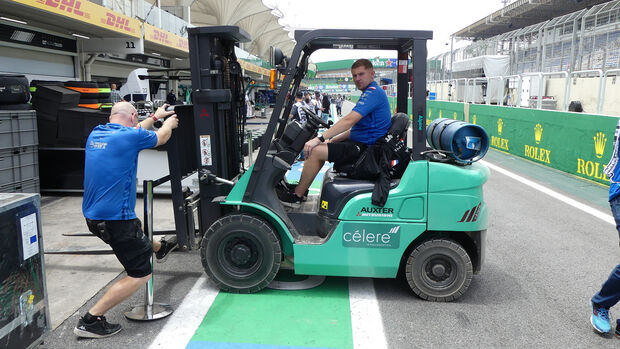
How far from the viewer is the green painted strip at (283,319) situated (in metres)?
3.72

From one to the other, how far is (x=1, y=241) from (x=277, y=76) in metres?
2.59

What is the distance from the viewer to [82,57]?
54.0ft

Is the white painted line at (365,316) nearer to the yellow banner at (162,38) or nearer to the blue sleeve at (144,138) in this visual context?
the blue sleeve at (144,138)

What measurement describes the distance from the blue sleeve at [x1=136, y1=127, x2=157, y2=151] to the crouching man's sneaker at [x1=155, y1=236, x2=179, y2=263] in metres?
1.33

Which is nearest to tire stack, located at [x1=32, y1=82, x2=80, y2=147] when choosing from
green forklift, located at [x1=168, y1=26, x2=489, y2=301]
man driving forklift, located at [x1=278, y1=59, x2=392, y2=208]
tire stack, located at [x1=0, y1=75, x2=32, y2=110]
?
tire stack, located at [x1=0, y1=75, x2=32, y2=110]

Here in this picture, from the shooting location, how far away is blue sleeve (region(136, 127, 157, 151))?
3.71 m

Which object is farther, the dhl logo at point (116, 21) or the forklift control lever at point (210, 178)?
the dhl logo at point (116, 21)

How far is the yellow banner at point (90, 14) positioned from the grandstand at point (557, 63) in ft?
39.5

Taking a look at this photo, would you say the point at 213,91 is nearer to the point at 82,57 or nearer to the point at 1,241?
the point at 1,241

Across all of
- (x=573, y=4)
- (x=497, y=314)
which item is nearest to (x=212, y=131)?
(x=497, y=314)

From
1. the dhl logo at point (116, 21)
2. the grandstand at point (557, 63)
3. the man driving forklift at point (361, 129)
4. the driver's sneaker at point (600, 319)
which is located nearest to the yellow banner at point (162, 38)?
the dhl logo at point (116, 21)

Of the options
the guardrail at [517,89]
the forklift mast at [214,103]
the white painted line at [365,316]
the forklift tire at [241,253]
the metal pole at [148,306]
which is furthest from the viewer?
the guardrail at [517,89]

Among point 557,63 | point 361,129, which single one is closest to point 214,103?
point 361,129

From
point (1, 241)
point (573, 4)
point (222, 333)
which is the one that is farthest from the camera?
point (573, 4)
